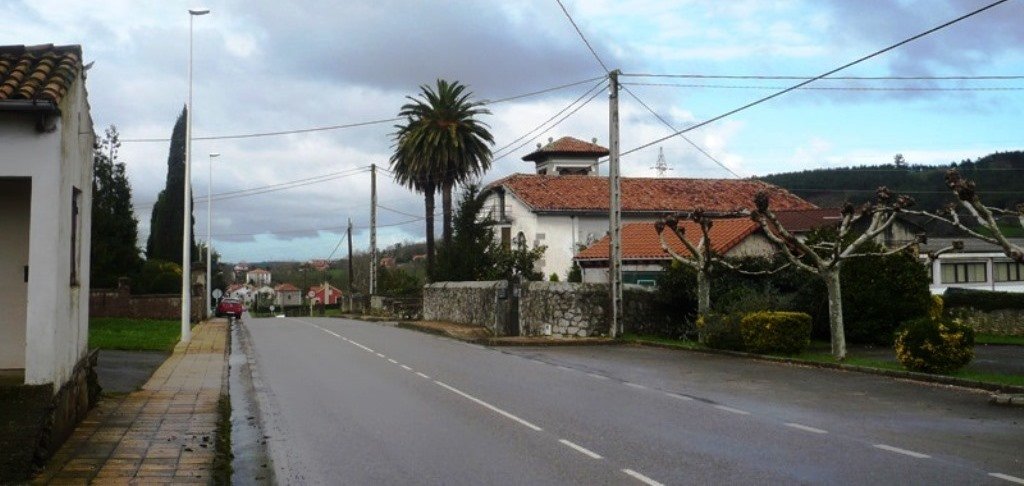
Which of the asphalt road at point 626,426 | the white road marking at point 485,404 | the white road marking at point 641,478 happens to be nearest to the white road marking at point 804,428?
the asphalt road at point 626,426

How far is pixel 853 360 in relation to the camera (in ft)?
75.6

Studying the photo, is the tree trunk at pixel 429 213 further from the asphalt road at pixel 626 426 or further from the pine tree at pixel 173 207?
the asphalt road at pixel 626 426

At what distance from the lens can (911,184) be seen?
69.9 meters

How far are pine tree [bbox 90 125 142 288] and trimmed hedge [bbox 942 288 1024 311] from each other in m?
36.3

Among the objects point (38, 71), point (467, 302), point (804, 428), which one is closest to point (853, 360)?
point (804, 428)

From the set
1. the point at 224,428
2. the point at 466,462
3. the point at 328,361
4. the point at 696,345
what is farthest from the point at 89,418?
the point at 696,345

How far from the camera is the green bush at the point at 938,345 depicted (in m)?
19.3

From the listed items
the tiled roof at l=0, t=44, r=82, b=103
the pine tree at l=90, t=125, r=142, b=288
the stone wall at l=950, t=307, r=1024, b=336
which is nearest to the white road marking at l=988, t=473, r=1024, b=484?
the tiled roof at l=0, t=44, r=82, b=103

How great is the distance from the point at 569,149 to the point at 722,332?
47.0 metres

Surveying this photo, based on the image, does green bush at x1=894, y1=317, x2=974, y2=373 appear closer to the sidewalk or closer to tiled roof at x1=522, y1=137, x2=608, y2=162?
the sidewalk

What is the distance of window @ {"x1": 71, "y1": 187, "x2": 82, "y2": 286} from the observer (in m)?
12.7

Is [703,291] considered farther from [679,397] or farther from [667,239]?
[667,239]

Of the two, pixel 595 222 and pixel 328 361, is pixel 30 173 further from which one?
pixel 595 222

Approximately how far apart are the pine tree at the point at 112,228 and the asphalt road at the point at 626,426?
31.4 meters
